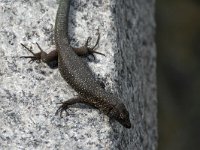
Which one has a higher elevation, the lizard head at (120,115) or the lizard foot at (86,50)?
the lizard foot at (86,50)

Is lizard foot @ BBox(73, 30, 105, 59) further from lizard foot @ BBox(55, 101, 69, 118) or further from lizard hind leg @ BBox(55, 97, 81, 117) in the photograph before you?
lizard foot @ BBox(55, 101, 69, 118)

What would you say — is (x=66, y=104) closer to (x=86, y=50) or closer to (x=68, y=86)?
(x=68, y=86)

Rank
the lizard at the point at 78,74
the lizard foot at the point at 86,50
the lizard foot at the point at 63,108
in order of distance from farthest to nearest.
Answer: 1. the lizard foot at the point at 86,50
2. the lizard at the point at 78,74
3. the lizard foot at the point at 63,108

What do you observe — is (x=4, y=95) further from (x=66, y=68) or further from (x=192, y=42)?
(x=192, y=42)

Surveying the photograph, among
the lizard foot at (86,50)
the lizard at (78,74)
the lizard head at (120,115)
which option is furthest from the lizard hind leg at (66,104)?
the lizard foot at (86,50)

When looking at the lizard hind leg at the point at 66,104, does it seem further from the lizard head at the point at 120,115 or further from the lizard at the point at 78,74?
the lizard head at the point at 120,115

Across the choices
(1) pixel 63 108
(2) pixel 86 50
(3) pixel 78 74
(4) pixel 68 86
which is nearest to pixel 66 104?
(1) pixel 63 108

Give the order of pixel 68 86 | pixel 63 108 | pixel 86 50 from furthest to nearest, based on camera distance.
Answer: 1. pixel 86 50
2. pixel 68 86
3. pixel 63 108
